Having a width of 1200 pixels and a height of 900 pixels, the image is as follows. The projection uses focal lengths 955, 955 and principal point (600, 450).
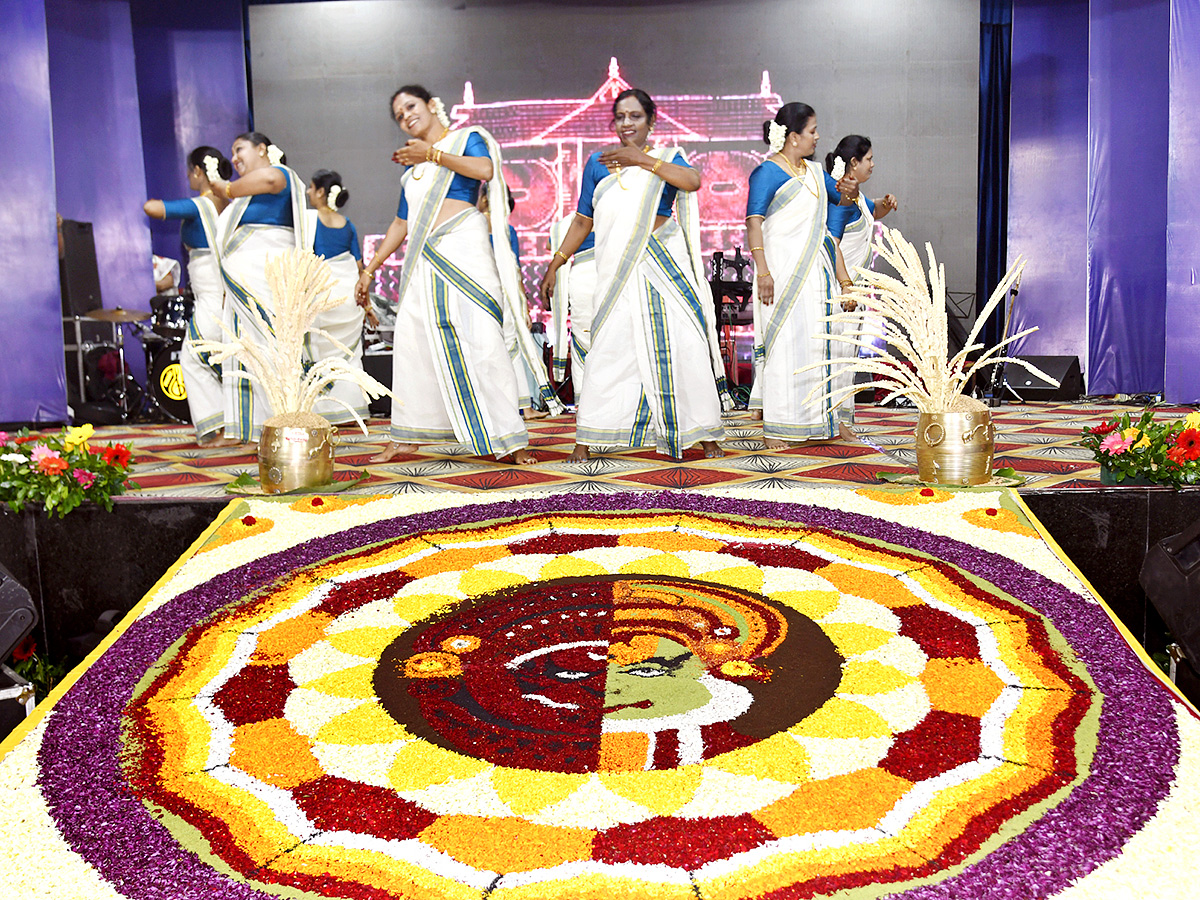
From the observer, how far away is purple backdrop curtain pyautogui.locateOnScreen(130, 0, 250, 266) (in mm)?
7695

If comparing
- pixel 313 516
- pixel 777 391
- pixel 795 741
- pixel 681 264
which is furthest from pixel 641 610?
pixel 777 391

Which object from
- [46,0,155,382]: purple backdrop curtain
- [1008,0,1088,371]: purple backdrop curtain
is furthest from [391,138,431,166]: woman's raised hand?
[1008,0,1088,371]: purple backdrop curtain

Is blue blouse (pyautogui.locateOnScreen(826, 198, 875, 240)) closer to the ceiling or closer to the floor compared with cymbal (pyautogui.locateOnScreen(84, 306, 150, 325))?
closer to the ceiling

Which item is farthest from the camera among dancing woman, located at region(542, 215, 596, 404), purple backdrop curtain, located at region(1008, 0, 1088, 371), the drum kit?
purple backdrop curtain, located at region(1008, 0, 1088, 371)

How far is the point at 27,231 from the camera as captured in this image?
5824 mm

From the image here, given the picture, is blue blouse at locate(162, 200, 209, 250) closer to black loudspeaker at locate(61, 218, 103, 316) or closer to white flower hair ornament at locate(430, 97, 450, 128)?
white flower hair ornament at locate(430, 97, 450, 128)

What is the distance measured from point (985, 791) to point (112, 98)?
774cm

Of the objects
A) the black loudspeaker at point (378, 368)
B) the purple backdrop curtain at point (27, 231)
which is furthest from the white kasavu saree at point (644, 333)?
the purple backdrop curtain at point (27, 231)

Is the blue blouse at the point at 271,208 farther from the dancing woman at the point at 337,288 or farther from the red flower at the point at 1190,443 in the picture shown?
the red flower at the point at 1190,443

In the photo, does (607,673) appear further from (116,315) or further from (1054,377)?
(1054,377)

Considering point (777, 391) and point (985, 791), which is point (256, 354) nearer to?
point (777, 391)

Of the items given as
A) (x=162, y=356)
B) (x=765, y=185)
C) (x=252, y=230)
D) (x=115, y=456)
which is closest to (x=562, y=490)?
(x=115, y=456)

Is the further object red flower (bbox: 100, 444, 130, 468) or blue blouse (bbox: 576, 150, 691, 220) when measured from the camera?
blue blouse (bbox: 576, 150, 691, 220)

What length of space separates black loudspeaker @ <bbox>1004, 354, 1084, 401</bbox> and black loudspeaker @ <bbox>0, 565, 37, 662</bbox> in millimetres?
6571
